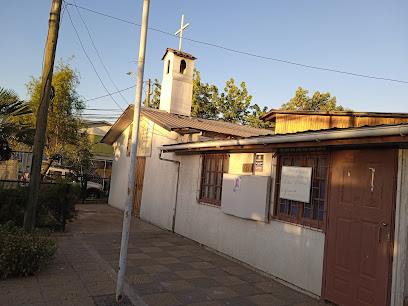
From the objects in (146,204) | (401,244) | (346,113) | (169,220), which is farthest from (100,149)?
(401,244)

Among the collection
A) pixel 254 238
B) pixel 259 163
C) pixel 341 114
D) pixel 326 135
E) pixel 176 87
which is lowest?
pixel 254 238

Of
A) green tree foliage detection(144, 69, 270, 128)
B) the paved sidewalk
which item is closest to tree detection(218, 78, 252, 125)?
green tree foliage detection(144, 69, 270, 128)

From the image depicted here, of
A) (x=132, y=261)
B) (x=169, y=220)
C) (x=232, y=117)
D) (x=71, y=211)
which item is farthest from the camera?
(x=232, y=117)

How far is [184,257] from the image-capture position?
291 inches

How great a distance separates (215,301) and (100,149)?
31.7m

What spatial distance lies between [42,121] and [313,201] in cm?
550

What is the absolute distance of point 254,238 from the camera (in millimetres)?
6781

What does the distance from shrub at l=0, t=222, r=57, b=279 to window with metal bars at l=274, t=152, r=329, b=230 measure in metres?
4.28

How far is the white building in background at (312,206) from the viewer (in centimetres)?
436

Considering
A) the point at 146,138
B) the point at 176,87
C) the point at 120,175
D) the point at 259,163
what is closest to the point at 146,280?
the point at 259,163

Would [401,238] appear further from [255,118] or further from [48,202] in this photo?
[255,118]

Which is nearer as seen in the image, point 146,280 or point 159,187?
point 146,280

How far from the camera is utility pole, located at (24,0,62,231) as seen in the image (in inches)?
259

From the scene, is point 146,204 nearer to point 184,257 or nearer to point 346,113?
point 184,257
